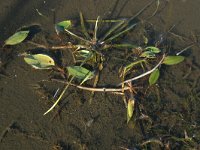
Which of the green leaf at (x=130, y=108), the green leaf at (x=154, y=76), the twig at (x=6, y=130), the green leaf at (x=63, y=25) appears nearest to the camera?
the twig at (x=6, y=130)

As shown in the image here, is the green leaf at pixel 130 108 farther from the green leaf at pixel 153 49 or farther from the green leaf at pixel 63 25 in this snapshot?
the green leaf at pixel 63 25

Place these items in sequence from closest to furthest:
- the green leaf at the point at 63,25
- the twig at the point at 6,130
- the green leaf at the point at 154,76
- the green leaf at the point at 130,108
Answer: the twig at the point at 6,130 < the green leaf at the point at 130,108 < the green leaf at the point at 154,76 < the green leaf at the point at 63,25

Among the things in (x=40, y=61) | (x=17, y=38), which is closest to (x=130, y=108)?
(x=40, y=61)

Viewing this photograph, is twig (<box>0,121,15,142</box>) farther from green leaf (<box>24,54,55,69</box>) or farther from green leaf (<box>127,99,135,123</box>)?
green leaf (<box>127,99,135,123</box>)

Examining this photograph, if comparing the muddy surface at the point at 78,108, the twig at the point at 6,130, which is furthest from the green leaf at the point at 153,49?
the twig at the point at 6,130

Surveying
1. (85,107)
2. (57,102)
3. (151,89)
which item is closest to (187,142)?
(151,89)

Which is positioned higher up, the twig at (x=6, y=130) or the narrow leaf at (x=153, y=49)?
the narrow leaf at (x=153, y=49)

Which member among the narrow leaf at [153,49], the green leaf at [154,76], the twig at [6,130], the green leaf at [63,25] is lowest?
the twig at [6,130]
